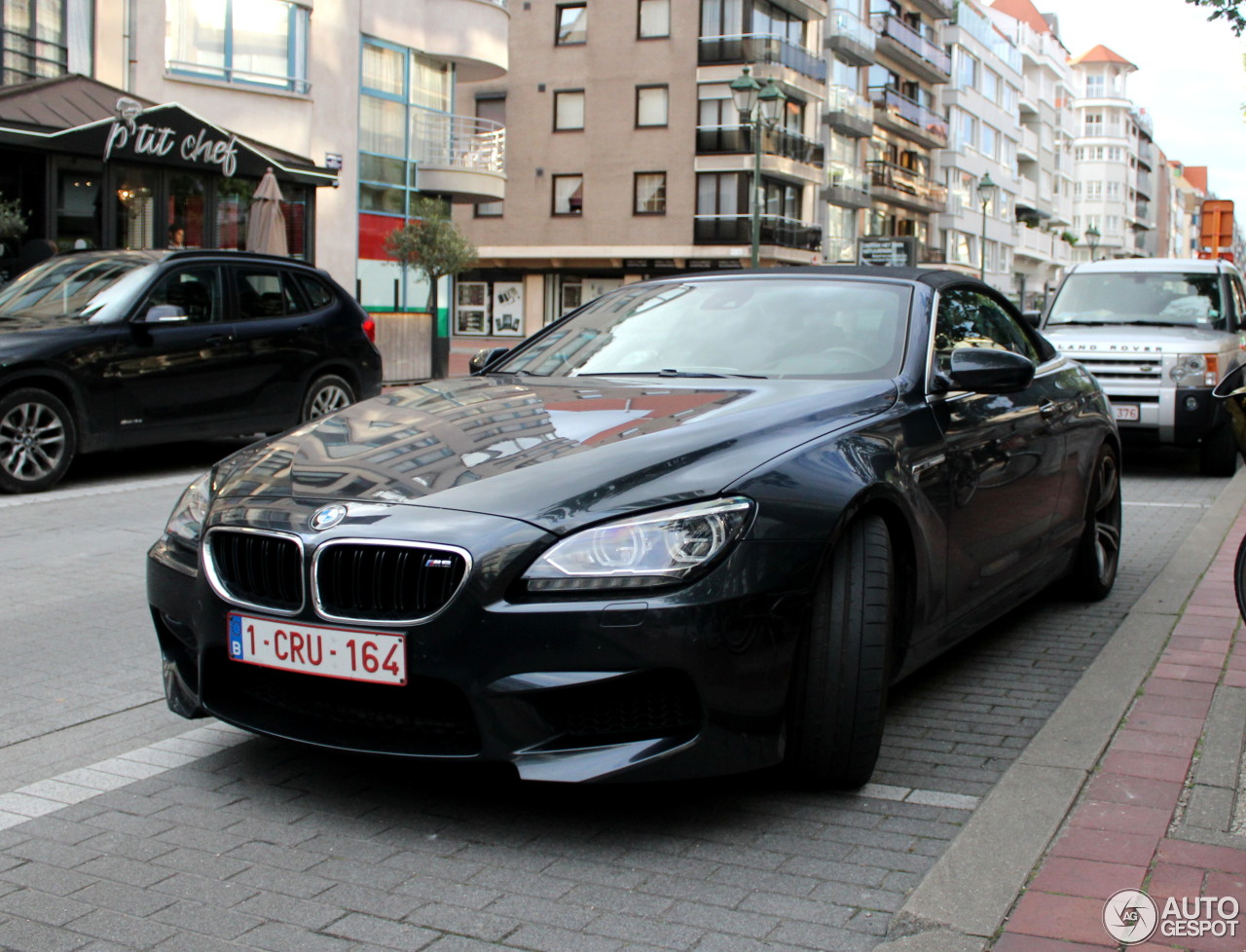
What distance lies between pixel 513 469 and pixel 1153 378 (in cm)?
987

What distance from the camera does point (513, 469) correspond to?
3.51 metres

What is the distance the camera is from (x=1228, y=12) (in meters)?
14.9

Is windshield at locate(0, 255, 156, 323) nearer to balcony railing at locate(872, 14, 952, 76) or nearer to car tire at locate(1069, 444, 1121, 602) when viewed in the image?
car tire at locate(1069, 444, 1121, 602)

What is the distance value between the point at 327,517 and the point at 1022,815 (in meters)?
1.90

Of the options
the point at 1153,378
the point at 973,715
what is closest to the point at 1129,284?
the point at 1153,378

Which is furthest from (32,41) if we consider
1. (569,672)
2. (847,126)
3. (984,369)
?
(847,126)

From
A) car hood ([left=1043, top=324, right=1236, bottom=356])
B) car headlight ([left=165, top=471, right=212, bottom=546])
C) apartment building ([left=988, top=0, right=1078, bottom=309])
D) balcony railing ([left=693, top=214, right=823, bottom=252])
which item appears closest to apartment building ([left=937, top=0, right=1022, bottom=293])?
apartment building ([left=988, top=0, right=1078, bottom=309])

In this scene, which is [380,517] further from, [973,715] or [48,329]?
[48,329]

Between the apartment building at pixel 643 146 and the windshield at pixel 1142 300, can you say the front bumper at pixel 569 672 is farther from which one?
the apartment building at pixel 643 146

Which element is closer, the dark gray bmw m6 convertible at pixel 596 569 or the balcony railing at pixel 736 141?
the dark gray bmw m6 convertible at pixel 596 569

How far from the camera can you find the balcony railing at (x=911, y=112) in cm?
6191

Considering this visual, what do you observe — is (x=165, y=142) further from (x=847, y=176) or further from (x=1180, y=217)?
(x=1180, y=217)

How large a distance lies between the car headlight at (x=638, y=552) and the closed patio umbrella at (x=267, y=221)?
17.2 m

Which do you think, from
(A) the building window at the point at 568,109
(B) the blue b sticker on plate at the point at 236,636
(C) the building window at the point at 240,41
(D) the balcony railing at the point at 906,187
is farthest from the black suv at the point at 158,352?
(D) the balcony railing at the point at 906,187
